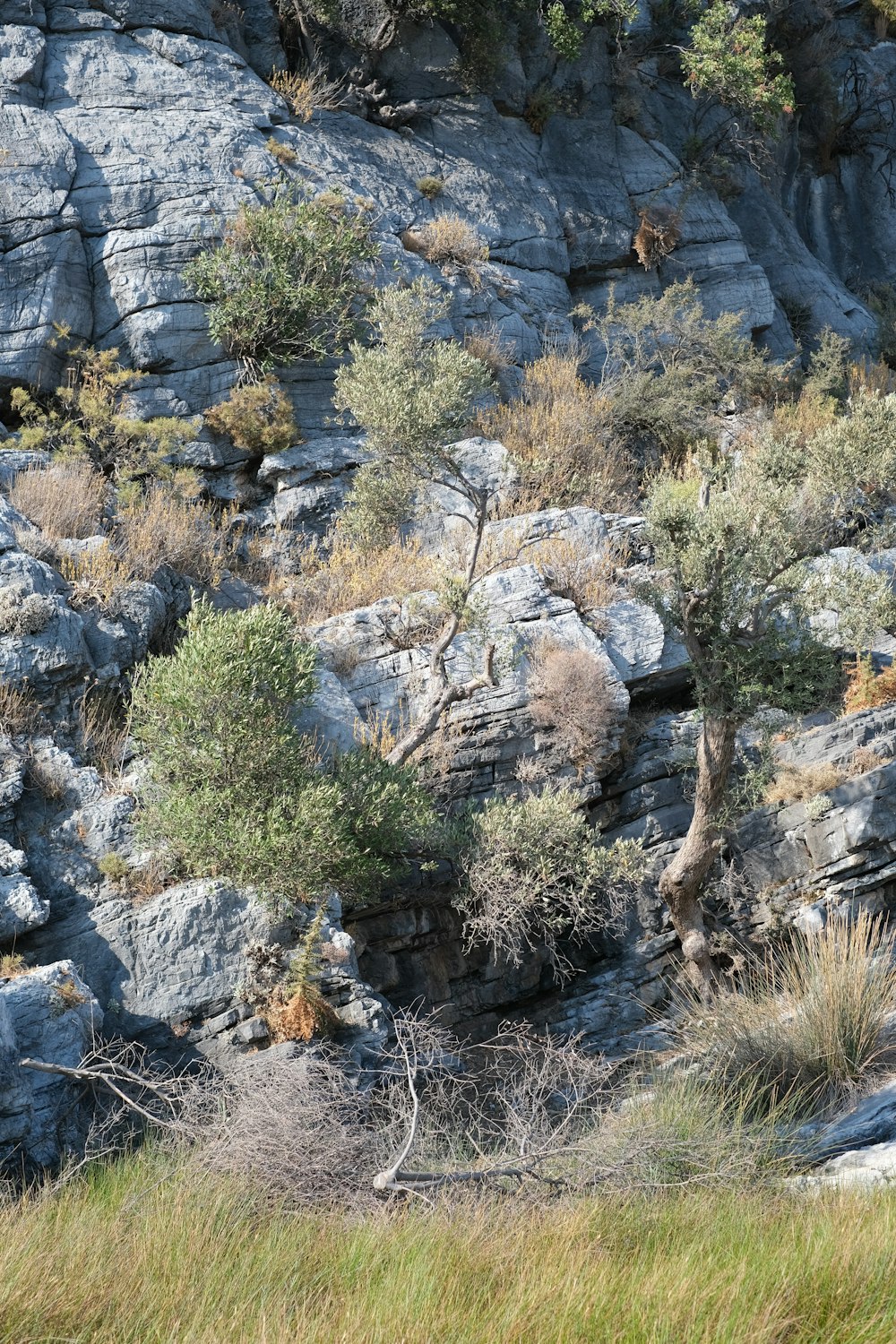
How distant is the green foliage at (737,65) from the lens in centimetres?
2122

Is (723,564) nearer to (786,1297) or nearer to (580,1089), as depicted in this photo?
(580,1089)

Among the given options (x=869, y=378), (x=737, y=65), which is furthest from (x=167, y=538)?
(x=737, y=65)

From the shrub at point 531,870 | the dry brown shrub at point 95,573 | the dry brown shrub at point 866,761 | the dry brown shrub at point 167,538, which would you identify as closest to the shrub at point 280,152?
the dry brown shrub at point 167,538

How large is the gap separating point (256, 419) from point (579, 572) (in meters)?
5.49

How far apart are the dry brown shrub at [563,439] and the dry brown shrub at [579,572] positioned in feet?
4.43

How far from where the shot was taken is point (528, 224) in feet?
68.5

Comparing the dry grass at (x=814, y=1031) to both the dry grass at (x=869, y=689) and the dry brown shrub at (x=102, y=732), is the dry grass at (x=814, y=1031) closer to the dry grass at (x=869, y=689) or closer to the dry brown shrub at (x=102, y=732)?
the dry grass at (x=869, y=689)

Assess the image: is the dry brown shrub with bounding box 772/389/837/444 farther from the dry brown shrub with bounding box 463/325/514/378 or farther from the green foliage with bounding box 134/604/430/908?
the green foliage with bounding box 134/604/430/908

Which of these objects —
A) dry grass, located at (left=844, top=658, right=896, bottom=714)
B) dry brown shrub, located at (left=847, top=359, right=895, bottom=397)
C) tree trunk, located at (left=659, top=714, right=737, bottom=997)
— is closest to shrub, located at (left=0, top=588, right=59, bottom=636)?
tree trunk, located at (left=659, top=714, right=737, bottom=997)

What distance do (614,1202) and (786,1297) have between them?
1.41 meters

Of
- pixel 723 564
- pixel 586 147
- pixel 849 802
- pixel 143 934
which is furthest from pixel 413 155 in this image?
pixel 143 934

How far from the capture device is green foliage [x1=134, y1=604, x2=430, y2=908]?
8852 millimetres

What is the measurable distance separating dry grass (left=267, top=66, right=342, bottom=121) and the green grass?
63.0 feet

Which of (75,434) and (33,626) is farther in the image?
(75,434)
